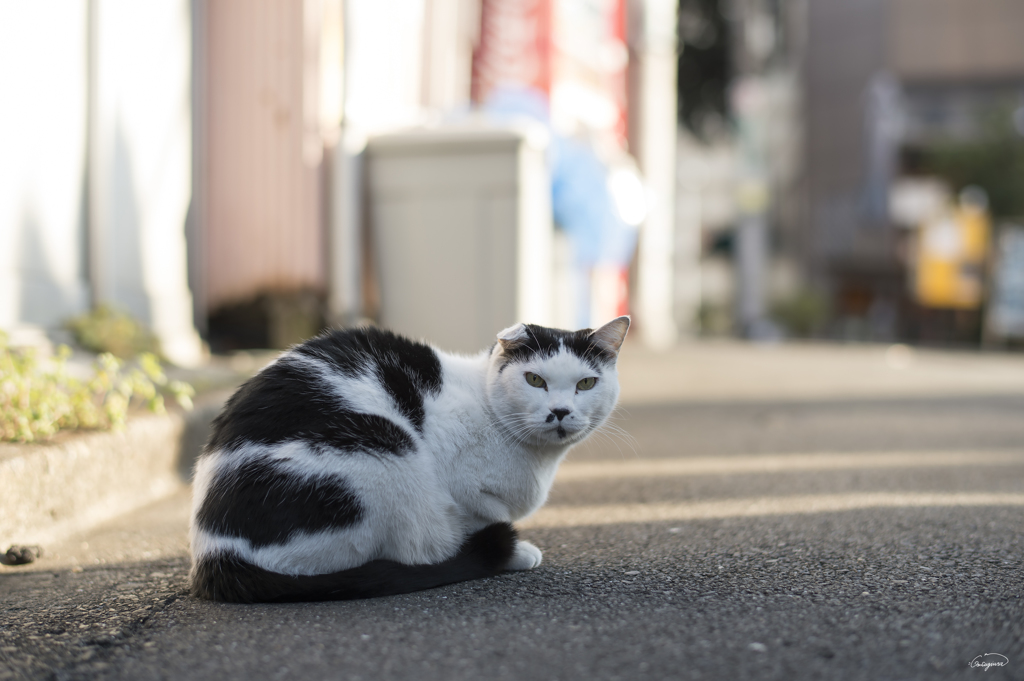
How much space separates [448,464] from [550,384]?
1.04 ft

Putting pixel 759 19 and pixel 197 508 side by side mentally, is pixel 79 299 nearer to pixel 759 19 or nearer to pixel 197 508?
pixel 197 508

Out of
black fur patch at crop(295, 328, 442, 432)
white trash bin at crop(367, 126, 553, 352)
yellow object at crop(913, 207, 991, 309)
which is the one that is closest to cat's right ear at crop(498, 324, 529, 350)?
black fur patch at crop(295, 328, 442, 432)

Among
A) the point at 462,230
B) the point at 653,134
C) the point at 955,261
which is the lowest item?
the point at 462,230

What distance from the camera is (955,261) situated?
15711mm

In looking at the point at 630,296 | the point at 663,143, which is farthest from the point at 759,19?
the point at 630,296

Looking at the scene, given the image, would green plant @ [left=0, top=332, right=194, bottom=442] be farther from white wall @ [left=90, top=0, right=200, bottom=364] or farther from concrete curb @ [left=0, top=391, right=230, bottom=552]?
white wall @ [left=90, top=0, right=200, bottom=364]

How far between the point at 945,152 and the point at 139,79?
19.4 m

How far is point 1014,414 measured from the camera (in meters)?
4.88

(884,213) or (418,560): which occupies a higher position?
(884,213)

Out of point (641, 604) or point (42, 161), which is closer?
point (641, 604)

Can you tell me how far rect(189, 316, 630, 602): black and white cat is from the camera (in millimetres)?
1707

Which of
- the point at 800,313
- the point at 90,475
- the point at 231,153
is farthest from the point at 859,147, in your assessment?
the point at 90,475

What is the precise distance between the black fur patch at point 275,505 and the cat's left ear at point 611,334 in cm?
78

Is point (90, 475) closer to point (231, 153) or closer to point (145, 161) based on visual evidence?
point (145, 161)
